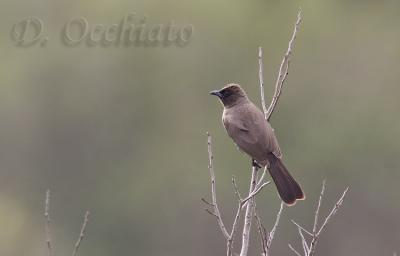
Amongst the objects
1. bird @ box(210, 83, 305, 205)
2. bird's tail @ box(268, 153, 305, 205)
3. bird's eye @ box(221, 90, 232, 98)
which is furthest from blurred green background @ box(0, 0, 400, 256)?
bird's tail @ box(268, 153, 305, 205)

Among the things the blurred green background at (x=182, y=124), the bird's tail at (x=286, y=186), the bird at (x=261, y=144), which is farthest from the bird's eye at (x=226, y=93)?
the blurred green background at (x=182, y=124)

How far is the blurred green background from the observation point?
24672 millimetres

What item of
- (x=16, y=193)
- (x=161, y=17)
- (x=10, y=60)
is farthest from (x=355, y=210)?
(x=10, y=60)

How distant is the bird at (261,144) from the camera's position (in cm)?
777

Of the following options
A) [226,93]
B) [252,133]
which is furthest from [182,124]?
[252,133]

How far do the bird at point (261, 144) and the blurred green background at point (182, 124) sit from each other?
599 inches

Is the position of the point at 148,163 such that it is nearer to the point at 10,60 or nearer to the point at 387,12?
the point at 10,60

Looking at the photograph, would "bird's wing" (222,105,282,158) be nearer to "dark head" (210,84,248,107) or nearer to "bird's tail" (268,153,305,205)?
"bird's tail" (268,153,305,205)

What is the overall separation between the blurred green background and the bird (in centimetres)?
1521

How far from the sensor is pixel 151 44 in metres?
26.0

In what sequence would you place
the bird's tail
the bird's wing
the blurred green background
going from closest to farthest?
the bird's tail < the bird's wing < the blurred green background

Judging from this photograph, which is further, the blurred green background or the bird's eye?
the blurred green background

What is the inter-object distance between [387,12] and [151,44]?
6563 millimetres

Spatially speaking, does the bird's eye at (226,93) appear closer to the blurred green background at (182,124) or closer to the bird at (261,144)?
the bird at (261,144)
